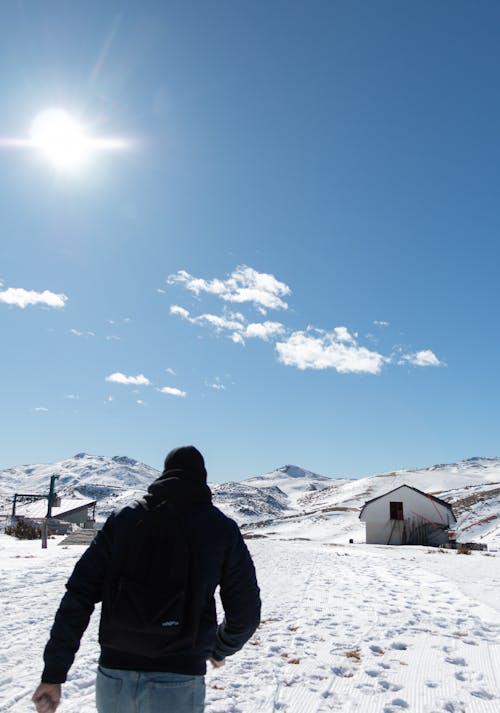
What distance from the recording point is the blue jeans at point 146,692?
238cm

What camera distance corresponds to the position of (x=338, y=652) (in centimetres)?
712

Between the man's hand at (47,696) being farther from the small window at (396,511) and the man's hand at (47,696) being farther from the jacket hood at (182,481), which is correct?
the small window at (396,511)

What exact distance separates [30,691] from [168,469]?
180 inches

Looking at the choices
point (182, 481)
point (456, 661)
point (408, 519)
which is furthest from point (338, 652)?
point (408, 519)

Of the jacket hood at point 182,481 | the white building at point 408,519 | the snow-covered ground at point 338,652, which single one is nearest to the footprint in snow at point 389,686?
the snow-covered ground at point 338,652

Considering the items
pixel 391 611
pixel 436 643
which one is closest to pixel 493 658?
pixel 436 643

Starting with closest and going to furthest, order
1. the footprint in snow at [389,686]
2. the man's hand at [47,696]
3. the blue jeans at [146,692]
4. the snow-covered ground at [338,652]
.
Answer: the blue jeans at [146,692], the man's hand at [47,696], the snow-covered ground at [338,652], the footprint in snow at [389,686]

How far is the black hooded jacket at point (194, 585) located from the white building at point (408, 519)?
50.7 m

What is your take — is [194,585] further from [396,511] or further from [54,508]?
[54,508]

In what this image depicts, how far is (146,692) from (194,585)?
0.55 metres

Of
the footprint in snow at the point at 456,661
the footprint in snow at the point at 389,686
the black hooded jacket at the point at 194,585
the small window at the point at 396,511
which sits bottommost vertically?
the footprint in snow at the point at 456,661

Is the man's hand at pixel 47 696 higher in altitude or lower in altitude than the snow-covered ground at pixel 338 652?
higher

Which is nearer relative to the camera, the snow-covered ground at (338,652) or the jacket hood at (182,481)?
the jacket hood at (182,481)

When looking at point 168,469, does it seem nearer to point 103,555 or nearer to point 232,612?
point 103,555
